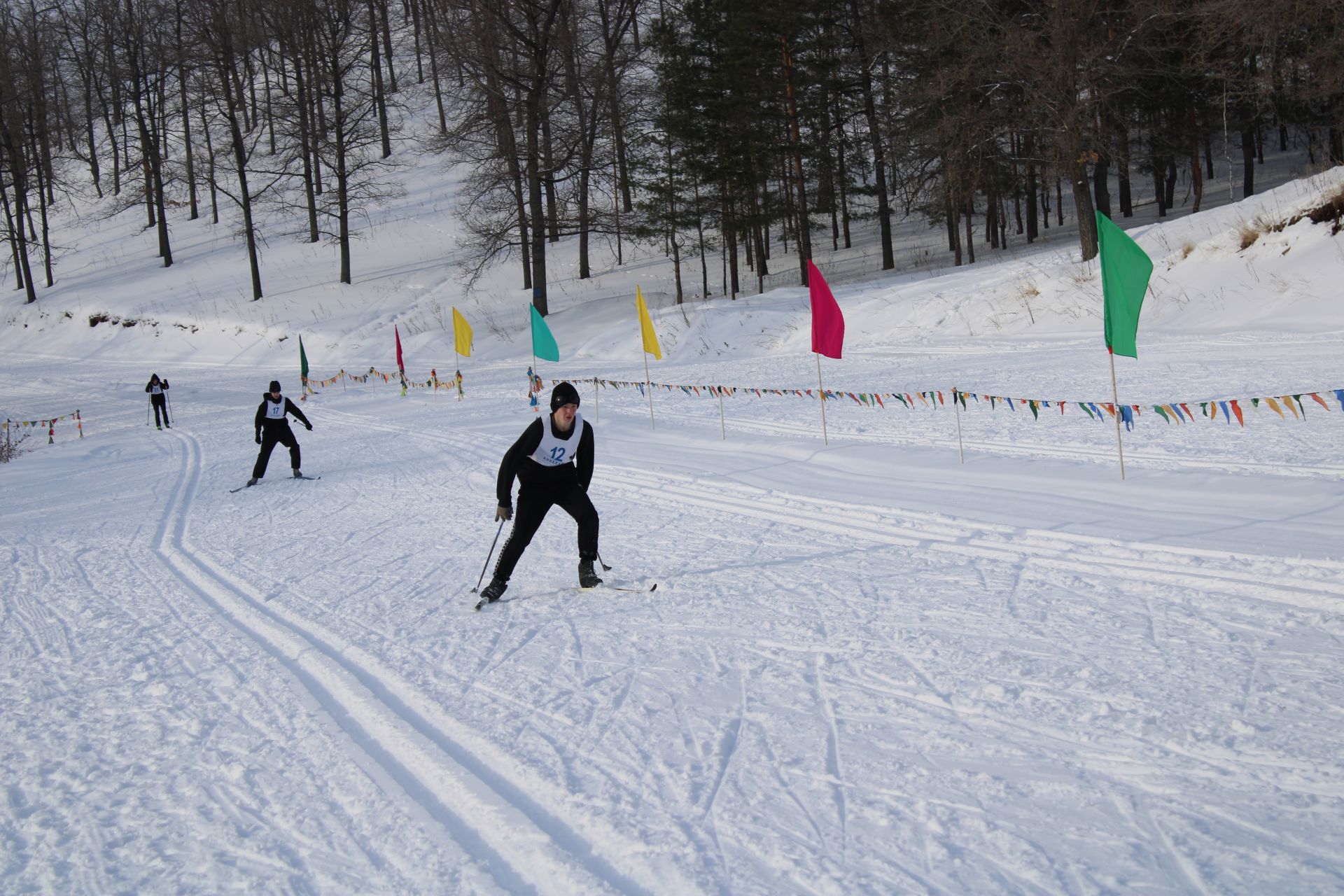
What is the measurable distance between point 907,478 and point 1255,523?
12.0 ft

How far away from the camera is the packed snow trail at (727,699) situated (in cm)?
368

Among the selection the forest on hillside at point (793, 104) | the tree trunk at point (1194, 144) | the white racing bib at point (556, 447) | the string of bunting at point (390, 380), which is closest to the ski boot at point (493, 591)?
the white racing bib at point (556, 447)

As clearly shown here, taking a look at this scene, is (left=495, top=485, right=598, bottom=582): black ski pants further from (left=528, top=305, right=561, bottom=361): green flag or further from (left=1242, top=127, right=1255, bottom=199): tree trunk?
(left=1242, top=127, right=1255, bottom=199): tree trunk

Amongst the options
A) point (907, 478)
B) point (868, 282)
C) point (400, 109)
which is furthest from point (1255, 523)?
point (400, 109)

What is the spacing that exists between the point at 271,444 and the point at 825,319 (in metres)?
8.40

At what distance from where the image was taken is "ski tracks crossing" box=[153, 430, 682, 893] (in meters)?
3.61

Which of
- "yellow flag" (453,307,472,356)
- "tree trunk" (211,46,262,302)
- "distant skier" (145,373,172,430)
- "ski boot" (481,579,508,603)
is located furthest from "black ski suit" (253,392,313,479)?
"tree trunk" (211,46,262,302)

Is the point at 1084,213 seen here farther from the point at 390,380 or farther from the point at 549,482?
the point at 549,482

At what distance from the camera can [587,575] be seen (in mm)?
7422

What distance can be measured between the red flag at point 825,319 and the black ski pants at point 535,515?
20.7 feet

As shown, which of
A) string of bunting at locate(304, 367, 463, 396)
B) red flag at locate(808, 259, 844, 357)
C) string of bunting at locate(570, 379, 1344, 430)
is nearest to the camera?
string of bunting at locate(570, 379, 1344, 430)

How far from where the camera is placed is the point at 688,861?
3.61m

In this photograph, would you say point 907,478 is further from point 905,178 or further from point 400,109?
point 400,109

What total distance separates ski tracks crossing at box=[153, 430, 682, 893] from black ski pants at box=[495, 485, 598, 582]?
134 cm
